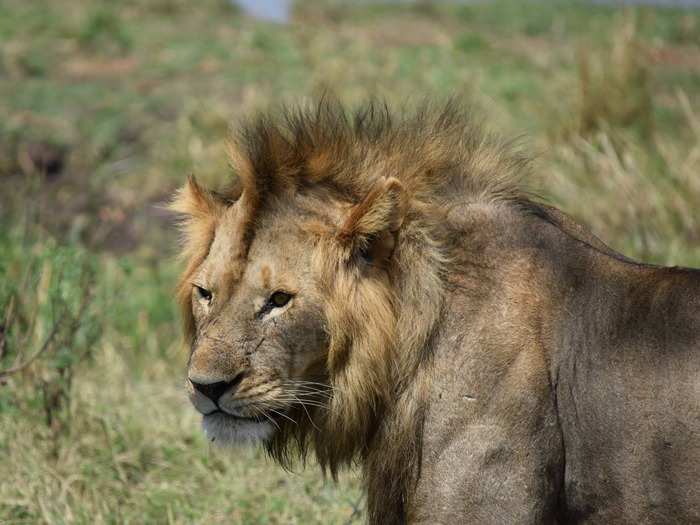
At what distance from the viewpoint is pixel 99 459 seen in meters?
5.40

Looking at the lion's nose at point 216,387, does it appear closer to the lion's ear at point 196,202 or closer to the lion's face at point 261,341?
the lion's face at point 261,341

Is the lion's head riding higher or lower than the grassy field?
higher

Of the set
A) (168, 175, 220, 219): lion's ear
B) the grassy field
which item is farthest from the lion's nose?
the grassy field

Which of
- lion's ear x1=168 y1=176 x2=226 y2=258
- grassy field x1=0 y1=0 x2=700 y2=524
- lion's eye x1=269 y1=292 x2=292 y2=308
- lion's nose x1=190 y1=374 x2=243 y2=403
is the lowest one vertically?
grassy field x1=0 y1=0 x2=700 y2=524

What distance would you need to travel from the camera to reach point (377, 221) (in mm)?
3361

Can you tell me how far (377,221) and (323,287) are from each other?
0.93ft

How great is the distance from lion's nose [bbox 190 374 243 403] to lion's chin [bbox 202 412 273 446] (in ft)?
0.35

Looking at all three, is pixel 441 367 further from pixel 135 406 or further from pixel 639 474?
pixel 135 406

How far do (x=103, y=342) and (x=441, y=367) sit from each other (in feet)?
14.0

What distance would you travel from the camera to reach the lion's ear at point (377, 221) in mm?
3342

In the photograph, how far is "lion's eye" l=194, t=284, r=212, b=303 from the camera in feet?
11.7

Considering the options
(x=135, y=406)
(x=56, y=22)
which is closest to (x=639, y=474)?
(x=135, y=406)

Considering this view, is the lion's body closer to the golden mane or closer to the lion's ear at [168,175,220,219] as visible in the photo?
the golden mane

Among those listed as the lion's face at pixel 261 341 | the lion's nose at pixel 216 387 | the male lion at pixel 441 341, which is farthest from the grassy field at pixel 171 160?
the lion's nose at pixel 216 387
